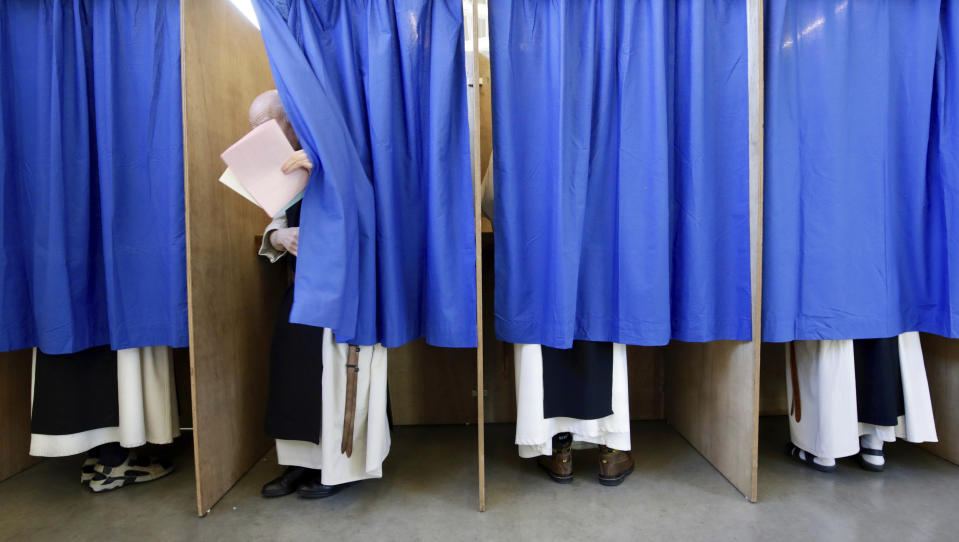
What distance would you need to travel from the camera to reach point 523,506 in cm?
163

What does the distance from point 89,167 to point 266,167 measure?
0.71 m

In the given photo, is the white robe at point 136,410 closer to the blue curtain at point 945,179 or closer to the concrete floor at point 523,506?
the concrete floor at point 523,506

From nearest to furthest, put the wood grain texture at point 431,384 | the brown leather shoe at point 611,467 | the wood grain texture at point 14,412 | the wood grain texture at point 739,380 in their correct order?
the wood grain texture at point 739,380 → the brown leather shoe at point 611,467 → the wood grain texture at point 14,412 → the wood grain texture at point 431,384

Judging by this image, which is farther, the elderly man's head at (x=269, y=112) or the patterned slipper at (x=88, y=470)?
the patterned slipper at (x=88, y=470)

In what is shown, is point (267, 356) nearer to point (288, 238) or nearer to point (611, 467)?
point (288, 238)

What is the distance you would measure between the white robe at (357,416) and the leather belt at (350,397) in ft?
0.09

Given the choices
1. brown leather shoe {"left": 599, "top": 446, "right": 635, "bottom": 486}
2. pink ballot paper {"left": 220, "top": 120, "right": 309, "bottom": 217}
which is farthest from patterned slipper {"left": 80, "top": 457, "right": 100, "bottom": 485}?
brown leather shoe {"left": 599, "top": 446, "right": 635, "bottom": 486}

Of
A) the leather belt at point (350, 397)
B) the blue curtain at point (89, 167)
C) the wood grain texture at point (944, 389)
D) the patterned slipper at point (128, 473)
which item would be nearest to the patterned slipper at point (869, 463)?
the wood grain texture at point (944, 389)

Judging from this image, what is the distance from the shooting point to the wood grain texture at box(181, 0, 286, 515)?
1559mm

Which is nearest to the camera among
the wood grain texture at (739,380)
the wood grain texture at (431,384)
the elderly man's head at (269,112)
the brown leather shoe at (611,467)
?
the wood grain texture at (739,380)

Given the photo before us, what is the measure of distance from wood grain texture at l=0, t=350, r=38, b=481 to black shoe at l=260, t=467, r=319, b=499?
3.53 ft

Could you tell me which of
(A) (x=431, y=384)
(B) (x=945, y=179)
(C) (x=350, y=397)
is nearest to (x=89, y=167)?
(C) (x=350, y=397)

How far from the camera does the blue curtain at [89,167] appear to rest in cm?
161

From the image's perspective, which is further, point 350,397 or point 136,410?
point 136,410
